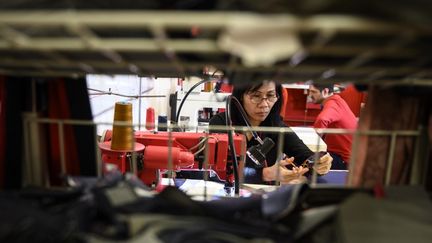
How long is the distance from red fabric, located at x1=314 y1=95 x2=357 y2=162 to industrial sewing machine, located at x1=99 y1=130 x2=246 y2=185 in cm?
96

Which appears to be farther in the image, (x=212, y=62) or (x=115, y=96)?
(x=115, y=96)

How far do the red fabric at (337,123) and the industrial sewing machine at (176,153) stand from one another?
956 mm

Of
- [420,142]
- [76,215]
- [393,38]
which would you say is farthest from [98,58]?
[420,142]

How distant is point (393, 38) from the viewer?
321mm

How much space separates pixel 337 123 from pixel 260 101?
66 cm

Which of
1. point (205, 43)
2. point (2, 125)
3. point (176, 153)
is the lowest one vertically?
point (176, 153)

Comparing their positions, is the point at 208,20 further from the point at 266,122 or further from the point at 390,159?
the point at 266,122

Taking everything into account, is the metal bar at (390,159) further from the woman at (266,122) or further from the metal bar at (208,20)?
the woman at (266,122)

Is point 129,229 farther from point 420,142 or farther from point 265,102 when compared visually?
point 265,102

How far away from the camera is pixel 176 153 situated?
37.8 inches

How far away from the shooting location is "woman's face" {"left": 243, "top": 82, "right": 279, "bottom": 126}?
1.46 meters

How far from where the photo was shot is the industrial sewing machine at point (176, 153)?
94 cm

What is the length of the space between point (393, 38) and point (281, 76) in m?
0.17

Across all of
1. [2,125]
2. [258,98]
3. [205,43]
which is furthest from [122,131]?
[258,98]
